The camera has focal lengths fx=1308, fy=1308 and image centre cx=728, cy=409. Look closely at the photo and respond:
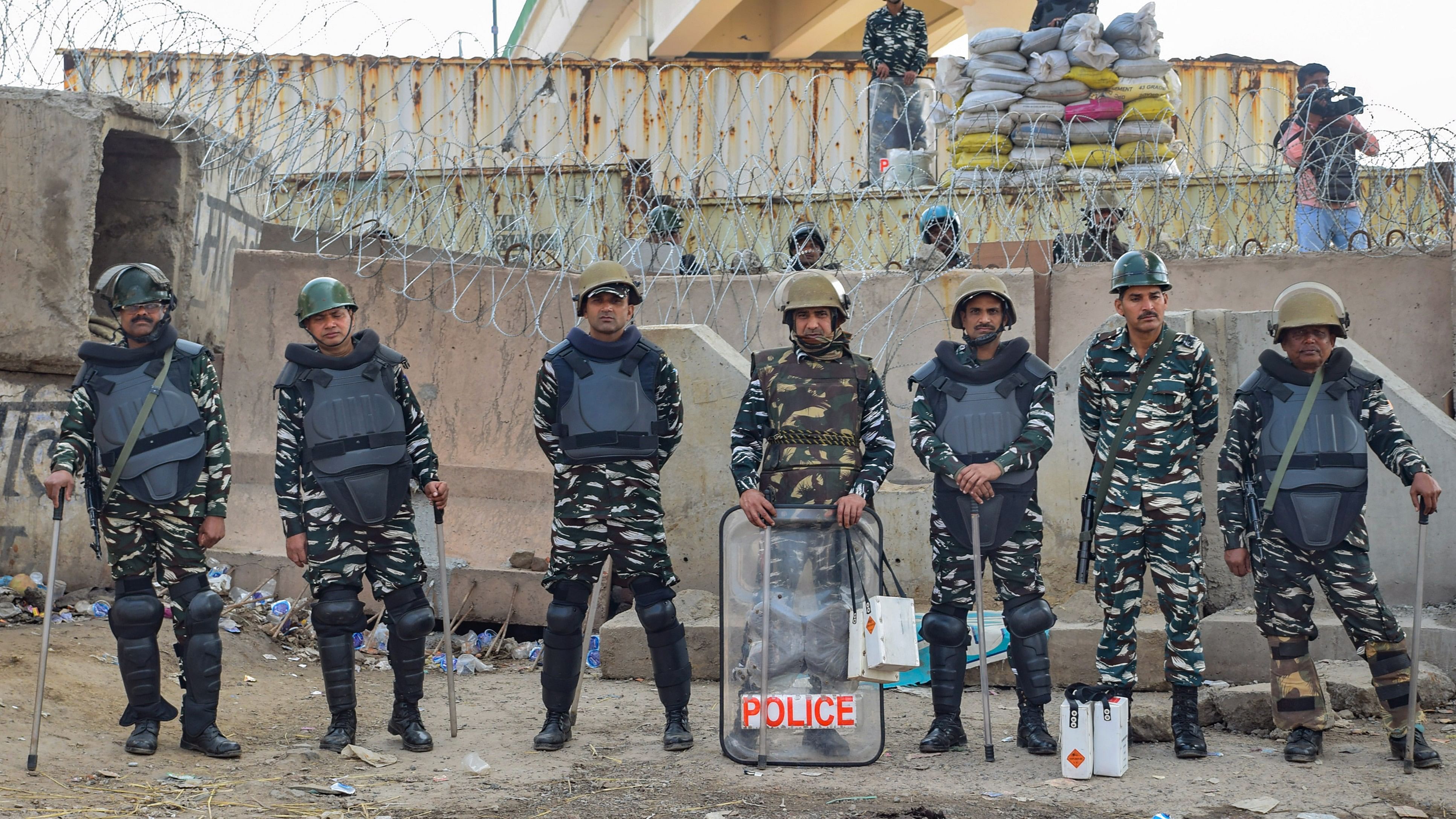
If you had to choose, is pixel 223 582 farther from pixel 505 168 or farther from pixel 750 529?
pixel 750 529

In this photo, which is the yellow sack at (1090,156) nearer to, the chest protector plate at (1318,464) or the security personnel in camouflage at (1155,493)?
the security personnel in camouflage at (1155,493)

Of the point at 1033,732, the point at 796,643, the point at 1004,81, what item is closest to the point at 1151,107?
the point at 1004,81

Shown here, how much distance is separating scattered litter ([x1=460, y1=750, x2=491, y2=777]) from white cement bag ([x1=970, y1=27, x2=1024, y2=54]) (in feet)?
22.2

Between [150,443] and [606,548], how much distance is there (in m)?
1.62

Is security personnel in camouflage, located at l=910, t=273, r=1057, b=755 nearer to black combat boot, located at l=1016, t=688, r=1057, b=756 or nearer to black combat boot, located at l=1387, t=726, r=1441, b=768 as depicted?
black combat boot, located at l=1016, t=688, r=1057, b=756

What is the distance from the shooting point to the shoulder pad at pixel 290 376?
4.68 metres

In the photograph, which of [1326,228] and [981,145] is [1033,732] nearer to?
[1326,228]

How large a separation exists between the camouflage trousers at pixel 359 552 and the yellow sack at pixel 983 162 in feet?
18.9

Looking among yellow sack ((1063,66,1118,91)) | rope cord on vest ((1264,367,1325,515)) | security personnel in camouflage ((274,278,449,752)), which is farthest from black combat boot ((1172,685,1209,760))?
yellow sack ((1063,66,1118,91))

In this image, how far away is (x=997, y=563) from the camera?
15.4ft

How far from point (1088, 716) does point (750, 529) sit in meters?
1.31

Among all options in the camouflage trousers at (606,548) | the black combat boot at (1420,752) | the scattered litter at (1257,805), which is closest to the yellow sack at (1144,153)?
the black combat boot at (1420,752)

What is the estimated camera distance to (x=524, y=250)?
7.73 meters

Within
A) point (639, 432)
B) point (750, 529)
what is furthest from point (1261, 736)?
point (639, 432)
